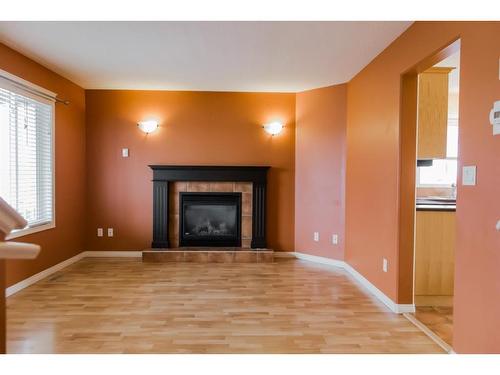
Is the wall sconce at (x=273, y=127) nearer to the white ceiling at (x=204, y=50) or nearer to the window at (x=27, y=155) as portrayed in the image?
the white ceiling at (x=204, y=50)

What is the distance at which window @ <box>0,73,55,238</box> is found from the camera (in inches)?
131

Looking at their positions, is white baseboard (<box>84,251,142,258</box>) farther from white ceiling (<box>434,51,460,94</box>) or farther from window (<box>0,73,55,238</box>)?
white ceiling (<box>434,51,460,94</box>)

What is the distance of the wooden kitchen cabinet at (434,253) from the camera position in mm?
3121

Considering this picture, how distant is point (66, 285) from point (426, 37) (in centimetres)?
406

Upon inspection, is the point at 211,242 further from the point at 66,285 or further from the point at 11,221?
the point at 11,221

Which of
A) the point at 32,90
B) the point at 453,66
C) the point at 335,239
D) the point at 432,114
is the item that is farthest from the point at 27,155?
the point at 453,66

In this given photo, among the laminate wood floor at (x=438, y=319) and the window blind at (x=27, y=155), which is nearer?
the laminate wood floor at (x=438, y=319)

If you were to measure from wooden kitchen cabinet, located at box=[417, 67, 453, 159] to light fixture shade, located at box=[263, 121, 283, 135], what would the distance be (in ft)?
6.64

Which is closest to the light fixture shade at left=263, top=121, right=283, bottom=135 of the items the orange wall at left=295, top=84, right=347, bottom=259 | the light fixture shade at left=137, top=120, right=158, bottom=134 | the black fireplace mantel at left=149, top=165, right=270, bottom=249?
the orange wall at left=295, top=84, right=347, bottom=259

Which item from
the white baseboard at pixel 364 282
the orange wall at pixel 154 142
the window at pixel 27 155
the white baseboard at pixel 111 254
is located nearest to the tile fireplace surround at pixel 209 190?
the orange wall at pixel 154 142

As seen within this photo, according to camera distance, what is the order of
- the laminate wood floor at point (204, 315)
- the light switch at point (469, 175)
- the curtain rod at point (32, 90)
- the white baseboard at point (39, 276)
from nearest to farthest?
the light switch at point (469, 175)
the laminate wood floor at point (204, 315)
the curtain rod at point (32, 90)
the white baseboard at point (39, 276)

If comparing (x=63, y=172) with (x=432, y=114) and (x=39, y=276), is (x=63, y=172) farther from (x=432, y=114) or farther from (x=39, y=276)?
(x=432, y=114)

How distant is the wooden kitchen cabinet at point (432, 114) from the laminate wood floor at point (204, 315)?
1.57m

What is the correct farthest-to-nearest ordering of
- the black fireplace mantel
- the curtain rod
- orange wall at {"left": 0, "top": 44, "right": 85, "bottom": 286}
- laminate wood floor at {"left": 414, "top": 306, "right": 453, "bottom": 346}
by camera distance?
the black fireplace mantel < orange wall at {"left": 0, "top": 44, "right": 85, "bottom": 286} < the curtain rod < laminate wood floor at {"left": 414, "top": 306, "right": 453, "bottom": 346}
